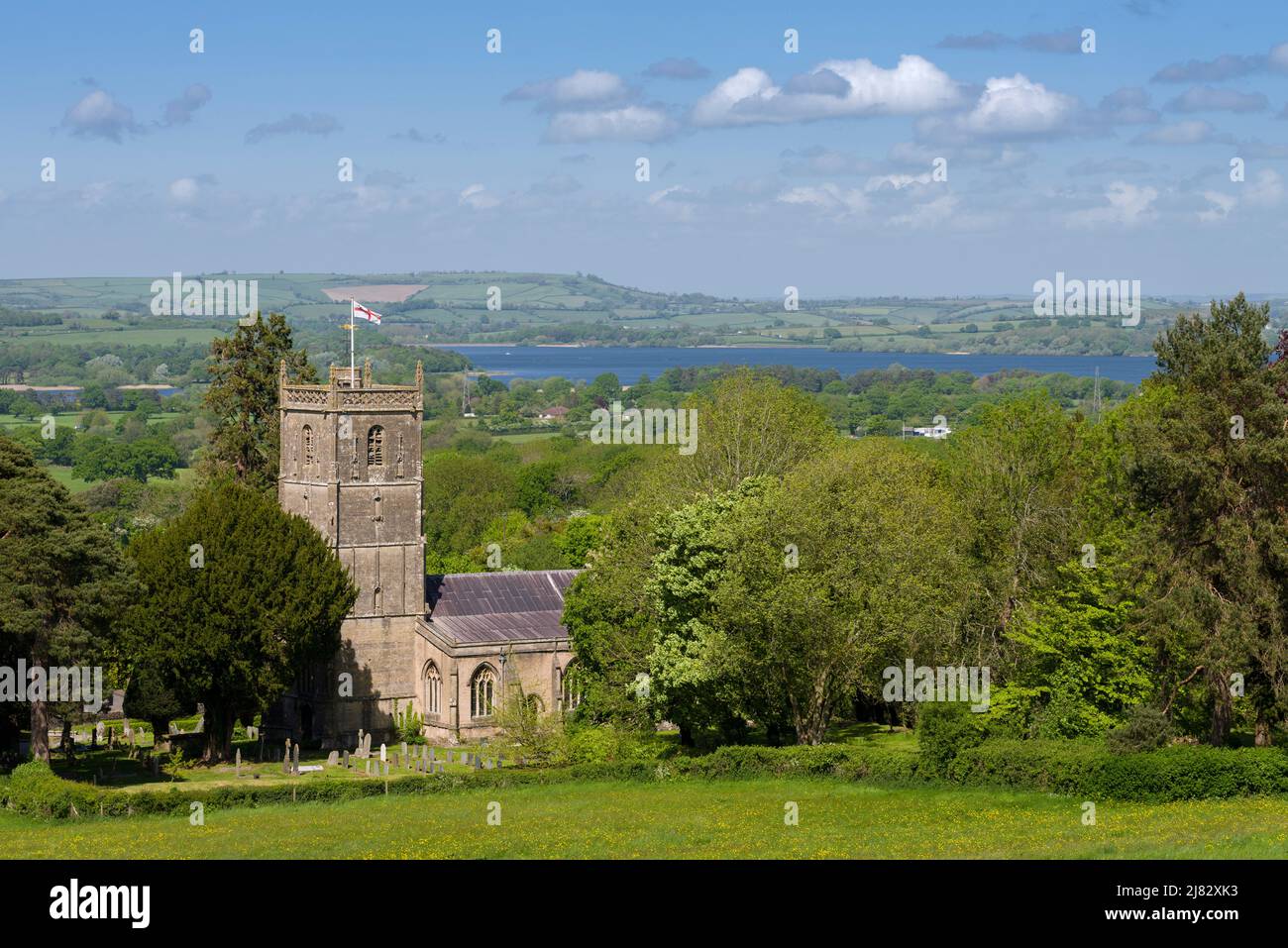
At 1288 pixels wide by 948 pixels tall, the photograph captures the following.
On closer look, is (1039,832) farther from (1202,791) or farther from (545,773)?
(545,773)

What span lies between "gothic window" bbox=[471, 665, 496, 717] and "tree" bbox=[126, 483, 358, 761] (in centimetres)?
740

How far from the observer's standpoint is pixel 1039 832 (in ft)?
132

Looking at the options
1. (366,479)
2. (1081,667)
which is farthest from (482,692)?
(1081,667)

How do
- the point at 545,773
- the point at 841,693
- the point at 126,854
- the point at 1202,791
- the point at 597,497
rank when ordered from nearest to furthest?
1. the point at 126,854
2. the point at 1202,791
3. the point at 545,773
4. the point at 841,693
5. the point at 597,497

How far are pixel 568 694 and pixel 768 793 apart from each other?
23819 millimetres

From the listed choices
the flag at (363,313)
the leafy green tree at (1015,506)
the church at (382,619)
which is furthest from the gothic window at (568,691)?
the leafy green tree at (1015,506)

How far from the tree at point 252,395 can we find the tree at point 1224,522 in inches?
1820

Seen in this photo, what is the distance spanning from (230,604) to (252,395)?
2299 centimetres

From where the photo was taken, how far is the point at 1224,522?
4706 centimetres

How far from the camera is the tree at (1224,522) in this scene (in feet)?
152

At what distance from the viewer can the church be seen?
71438 mm

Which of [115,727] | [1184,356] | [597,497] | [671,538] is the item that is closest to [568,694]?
[671,538]

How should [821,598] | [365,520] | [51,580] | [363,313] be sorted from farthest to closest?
[363,313], [365,520], [821,598], [51,580]

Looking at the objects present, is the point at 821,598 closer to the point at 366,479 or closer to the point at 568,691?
the point at 568,691
